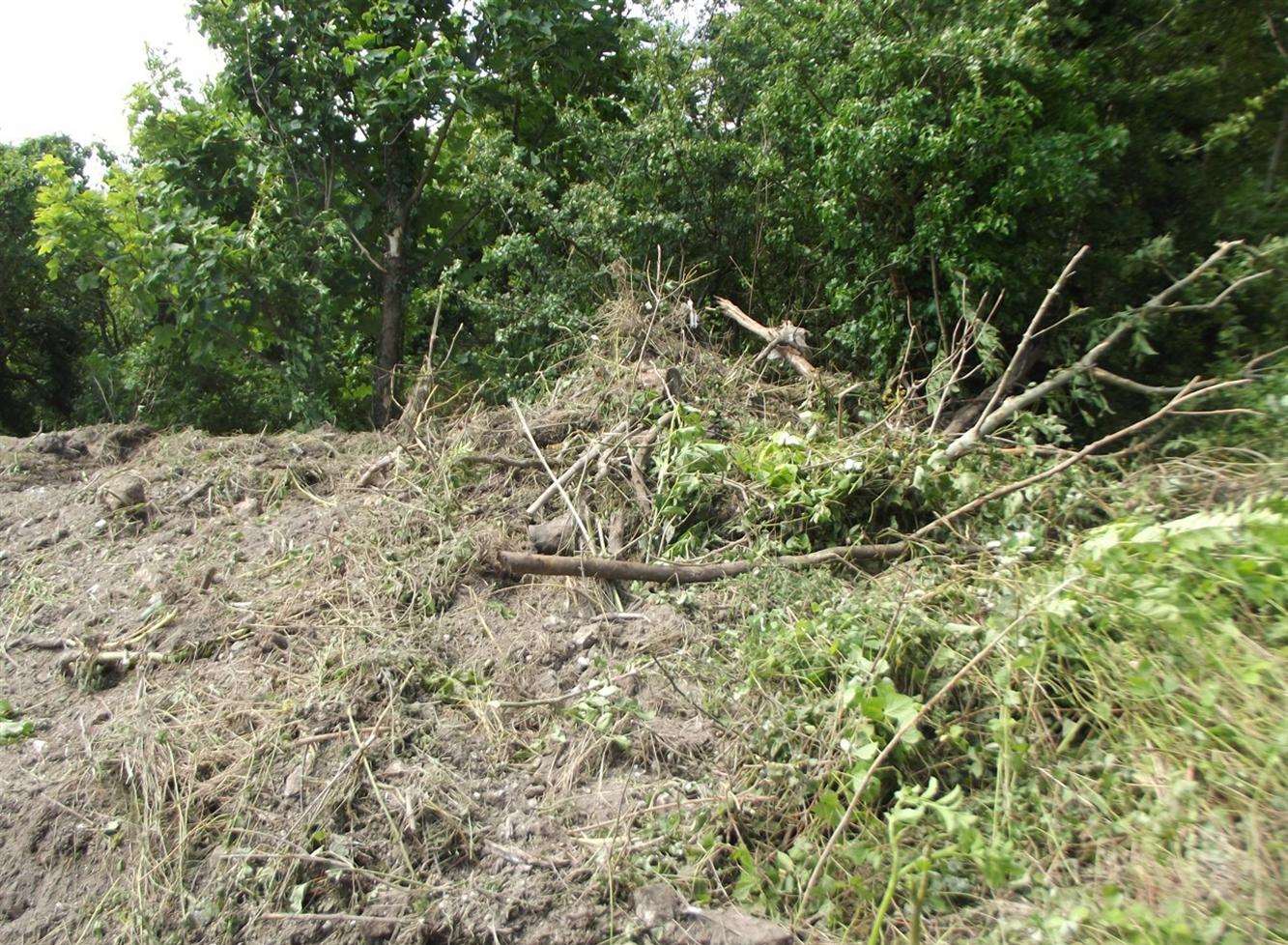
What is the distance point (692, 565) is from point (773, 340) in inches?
96.2

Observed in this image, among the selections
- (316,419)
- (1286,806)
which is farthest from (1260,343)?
(316,419)

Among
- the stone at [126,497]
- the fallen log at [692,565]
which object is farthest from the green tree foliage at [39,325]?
the fallen log at [692,565]

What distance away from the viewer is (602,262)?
784cm

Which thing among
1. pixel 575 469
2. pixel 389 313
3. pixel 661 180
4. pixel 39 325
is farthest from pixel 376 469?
pixel 39 325

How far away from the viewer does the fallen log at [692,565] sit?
4555 mm

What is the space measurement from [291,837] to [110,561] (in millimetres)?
2928

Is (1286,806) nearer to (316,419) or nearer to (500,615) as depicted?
(500,615)

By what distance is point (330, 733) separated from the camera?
151 inches

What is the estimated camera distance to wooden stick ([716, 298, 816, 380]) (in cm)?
630

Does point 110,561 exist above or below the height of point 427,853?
above

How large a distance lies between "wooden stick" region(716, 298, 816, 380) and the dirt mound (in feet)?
6.87

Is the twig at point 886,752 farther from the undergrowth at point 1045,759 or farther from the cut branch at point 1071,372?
the cut branch at point 1071,372

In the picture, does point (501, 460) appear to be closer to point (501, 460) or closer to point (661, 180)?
point (501, 460)

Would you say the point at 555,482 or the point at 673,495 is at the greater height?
the point at 555,482
